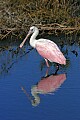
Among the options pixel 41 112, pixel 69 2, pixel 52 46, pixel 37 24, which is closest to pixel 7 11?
pixel 37 24

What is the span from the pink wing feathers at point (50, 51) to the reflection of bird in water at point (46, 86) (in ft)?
2.93

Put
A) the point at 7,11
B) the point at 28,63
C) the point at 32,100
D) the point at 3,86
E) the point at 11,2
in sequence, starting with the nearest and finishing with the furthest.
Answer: the point at 32,100 < the point at 3,86 < the point at 28,63 < the point at 7,11 < the point at 11,2

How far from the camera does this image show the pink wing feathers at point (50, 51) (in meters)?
10.1

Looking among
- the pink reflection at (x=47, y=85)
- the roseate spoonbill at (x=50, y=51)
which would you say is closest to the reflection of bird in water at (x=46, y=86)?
the pink reflection at (x=47, y=85)

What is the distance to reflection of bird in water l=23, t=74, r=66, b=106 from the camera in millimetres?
7531

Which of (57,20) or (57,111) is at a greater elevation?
(57,111)

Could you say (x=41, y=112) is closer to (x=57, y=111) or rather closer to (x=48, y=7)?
(x=57, y=111)

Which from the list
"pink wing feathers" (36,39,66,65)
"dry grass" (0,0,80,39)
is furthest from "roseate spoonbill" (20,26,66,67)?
"dry grass" (0,0,80,39)

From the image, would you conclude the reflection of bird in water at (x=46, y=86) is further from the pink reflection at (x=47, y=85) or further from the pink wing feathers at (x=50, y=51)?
the pink wing feathers at (x=50, y=51)

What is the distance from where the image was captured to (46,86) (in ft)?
27.3

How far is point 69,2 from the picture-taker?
14.6m

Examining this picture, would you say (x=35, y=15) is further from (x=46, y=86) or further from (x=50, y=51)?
(x=46, y=86)

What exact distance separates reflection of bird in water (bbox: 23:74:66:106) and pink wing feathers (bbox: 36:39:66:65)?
2.93ft

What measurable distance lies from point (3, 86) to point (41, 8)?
5.68 meters
